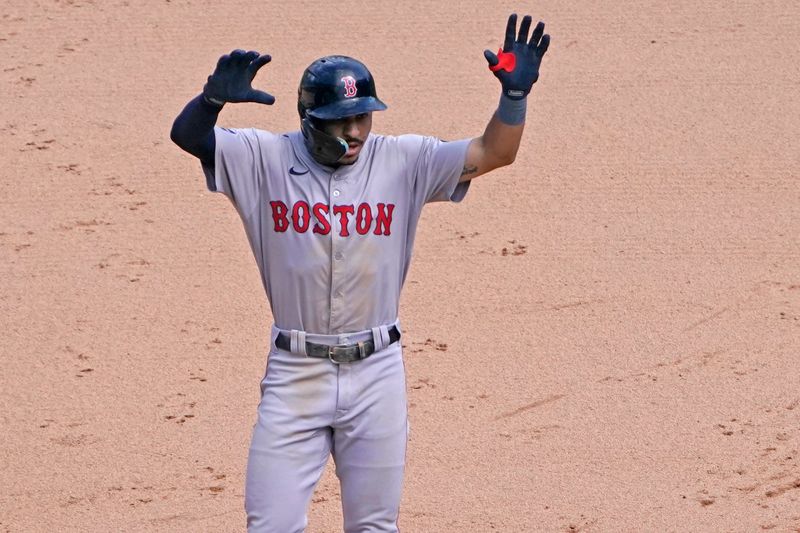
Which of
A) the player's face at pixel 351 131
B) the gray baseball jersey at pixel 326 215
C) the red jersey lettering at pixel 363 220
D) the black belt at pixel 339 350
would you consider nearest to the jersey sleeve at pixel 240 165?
the gray baseball jersey at pixel 326 215

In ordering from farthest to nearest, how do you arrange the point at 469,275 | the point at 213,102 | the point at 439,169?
the point at 469,275 → the point at 439,169 → the point at 213,102

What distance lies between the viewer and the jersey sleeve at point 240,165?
4355 mm

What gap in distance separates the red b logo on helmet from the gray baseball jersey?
218mm

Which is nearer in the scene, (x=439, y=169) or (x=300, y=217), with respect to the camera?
(x=300, y=217)

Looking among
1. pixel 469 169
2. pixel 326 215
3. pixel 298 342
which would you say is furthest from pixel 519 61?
pixel 298 342

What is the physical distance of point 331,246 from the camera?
4.33m

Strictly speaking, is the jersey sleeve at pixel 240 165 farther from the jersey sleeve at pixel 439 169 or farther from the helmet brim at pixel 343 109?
the jersey sleeve at pixel 439 169

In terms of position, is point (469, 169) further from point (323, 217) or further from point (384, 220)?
point (323, 217)

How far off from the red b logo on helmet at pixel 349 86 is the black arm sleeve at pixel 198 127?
40 centimetres

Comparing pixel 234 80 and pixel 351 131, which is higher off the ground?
pixel 234 80

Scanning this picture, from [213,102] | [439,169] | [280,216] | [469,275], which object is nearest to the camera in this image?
[213,102]

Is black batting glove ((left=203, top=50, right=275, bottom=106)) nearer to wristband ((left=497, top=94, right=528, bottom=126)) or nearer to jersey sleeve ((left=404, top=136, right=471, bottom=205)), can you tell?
jersey sleeve ((left=404, top=136, right=471, bottom=205))

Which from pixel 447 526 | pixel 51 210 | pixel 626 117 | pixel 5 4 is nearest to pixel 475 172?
pixel 447 526

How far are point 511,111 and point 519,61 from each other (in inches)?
6.3
